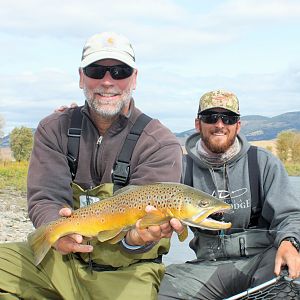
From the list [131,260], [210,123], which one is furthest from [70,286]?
[210,123]

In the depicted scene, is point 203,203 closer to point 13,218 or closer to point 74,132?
point 74,132

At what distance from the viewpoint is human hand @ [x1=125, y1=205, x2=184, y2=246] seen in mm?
2982

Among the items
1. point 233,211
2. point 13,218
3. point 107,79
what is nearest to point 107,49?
point 107,79

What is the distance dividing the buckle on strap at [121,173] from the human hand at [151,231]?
42cm

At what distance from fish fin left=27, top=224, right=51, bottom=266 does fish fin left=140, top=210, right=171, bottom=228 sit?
2.11 feet

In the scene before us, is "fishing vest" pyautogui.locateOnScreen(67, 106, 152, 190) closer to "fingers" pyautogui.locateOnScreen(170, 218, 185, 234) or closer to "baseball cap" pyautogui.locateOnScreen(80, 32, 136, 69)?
"baseball cap" pyautogui.locateOnScreen(80, 32, 136, 69)

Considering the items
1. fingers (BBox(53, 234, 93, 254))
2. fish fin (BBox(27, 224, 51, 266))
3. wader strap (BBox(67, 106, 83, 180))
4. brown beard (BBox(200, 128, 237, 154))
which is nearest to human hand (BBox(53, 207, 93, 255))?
fingers (BBox(53, 234, 93, 254))

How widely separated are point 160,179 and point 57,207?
0.68 metres

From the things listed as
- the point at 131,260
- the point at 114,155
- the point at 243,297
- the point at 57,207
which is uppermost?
the point at 114,155

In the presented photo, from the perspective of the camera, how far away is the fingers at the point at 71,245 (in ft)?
10.8

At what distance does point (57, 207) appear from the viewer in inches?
143

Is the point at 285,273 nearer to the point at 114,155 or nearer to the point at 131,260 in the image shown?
the point at 131,260

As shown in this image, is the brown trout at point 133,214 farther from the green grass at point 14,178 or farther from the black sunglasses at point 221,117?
the green grass at point 14,178

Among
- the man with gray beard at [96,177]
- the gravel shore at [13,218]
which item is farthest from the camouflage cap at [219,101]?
the gravel shore at [13,218]
